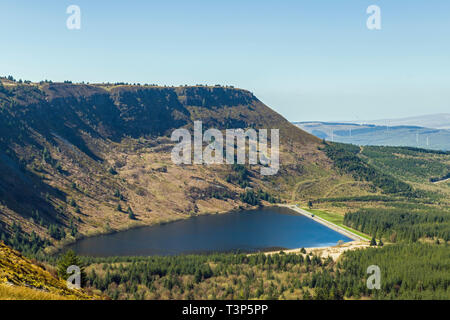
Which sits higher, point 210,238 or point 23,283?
point 23,283

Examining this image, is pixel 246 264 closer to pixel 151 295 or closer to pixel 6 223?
pixel 151 295

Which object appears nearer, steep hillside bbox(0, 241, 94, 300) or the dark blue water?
steep hillside bbox(0, 241, 94, 300)

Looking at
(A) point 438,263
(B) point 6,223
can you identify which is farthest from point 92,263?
(A) point 438,263

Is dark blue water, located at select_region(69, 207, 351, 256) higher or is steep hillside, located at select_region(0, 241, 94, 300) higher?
steep hillside, located at select_region(0, 241, 94, 300)

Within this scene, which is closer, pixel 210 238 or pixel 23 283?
pixel 23 283

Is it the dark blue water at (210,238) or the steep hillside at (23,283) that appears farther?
the dark blue water at (210,238)
